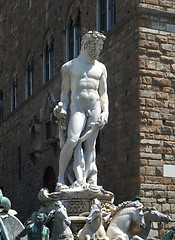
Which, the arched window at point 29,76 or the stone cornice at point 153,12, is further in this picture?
the arched window at point 29,76

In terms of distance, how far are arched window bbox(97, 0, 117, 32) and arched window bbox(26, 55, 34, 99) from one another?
6619mm

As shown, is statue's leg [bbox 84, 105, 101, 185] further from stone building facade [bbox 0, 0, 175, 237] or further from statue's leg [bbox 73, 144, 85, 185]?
stone building facade [bbox 0, 0, 175, 237]

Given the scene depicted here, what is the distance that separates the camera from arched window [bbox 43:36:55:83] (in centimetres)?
2069

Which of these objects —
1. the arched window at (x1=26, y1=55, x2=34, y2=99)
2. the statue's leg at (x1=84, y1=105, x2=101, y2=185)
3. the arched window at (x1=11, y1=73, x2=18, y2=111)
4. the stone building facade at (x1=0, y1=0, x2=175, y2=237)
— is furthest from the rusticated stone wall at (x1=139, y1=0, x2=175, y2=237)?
the arched window at (x1=11, y1=73, x2=18, y2=111)

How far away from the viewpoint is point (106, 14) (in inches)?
643

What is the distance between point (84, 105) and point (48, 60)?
11.1 m

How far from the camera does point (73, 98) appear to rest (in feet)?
33.7

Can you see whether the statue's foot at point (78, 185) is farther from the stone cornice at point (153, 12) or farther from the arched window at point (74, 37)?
the arched window at point (74, 37)

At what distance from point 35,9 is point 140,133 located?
1063cm

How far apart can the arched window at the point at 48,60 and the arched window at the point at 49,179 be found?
3.27 m

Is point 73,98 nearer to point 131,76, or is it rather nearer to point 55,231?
point 55,231

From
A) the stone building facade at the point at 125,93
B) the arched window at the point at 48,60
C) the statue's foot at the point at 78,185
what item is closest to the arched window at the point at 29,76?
the stone building facade at the point at 125,93

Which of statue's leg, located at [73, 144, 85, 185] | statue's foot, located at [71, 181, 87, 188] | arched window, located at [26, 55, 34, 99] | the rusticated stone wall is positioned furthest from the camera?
arched window, located at [26, 55, 34, 99]

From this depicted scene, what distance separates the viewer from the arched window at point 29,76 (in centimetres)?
2288
